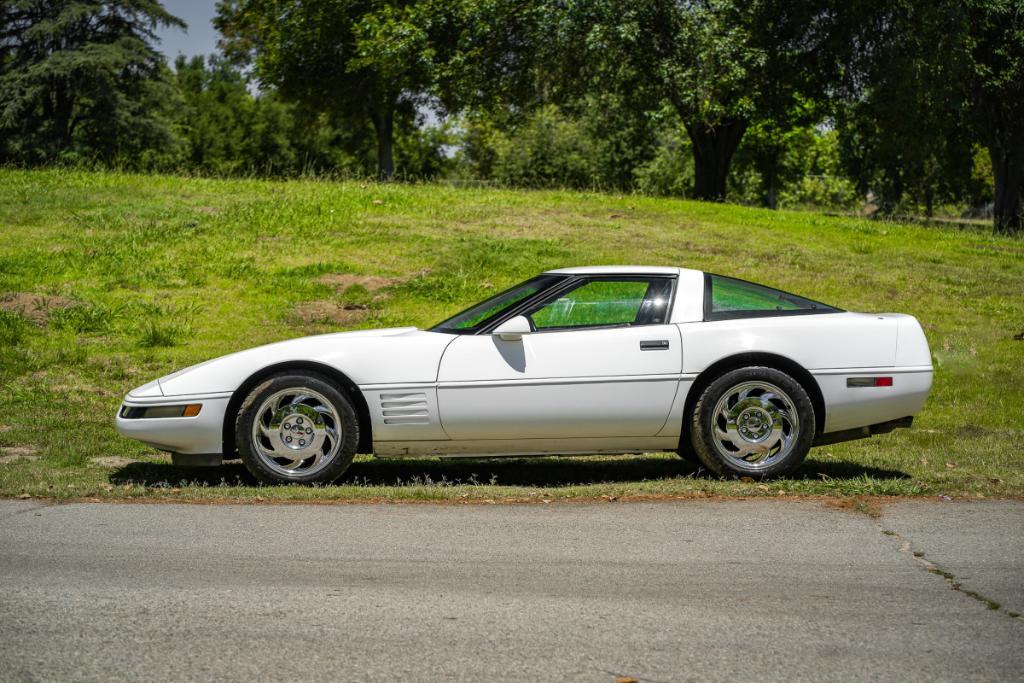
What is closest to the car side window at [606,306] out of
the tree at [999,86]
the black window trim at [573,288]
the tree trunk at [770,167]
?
the black window trim at [573,288]

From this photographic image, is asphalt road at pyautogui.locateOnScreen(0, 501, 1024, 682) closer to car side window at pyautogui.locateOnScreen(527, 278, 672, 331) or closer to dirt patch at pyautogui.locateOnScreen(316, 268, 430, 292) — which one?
car side window at pyautogui.locateOnScreen(527, 278, 672, 331)

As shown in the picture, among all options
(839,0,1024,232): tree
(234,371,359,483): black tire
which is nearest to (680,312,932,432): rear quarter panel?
(234,371,359,483): black tire

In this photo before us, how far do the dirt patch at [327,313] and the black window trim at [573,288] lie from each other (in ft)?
20.7

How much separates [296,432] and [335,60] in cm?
3058

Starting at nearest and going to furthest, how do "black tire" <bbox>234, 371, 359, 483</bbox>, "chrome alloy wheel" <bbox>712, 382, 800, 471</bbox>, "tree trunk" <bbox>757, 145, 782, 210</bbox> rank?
"black tire" <bbox>234, 371, 359, 483</bbox>, "chrome alloy wheel" <bbox>712, 382, 800, 471</bbox>, "tree trunk" <bbox>757, 145, 782, 210</bbox>

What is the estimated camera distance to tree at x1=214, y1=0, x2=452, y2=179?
2970 centimetres

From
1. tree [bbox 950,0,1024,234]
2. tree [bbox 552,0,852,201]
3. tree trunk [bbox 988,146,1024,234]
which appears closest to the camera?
tree [bbox 552,0,852,201]

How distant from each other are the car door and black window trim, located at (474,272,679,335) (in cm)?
4

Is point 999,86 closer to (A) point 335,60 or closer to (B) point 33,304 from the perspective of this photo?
(A) point 335,60

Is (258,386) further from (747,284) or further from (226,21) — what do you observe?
(226,21)

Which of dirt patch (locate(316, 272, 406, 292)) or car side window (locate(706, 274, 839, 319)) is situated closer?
car side window (locate(706, 274, 839, 319))

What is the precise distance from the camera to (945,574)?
452cm

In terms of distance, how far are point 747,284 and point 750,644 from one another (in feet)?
12.0

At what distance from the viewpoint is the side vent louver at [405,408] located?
641 cm
